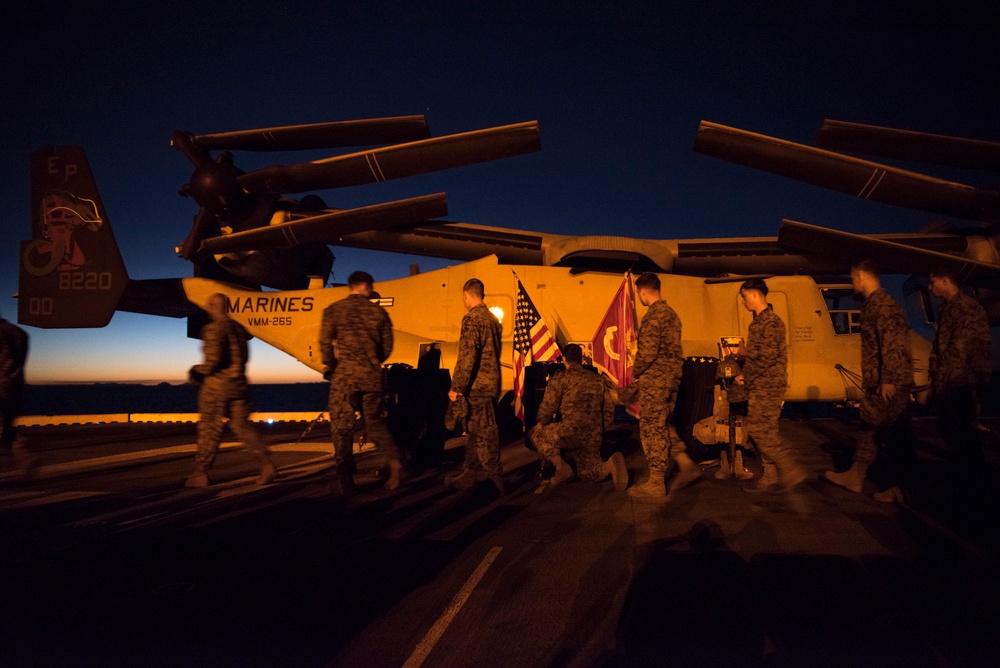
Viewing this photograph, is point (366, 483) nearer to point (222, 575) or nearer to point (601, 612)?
point (222, 575)

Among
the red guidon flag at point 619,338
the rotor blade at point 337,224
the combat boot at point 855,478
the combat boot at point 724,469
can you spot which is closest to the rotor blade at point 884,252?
the red guidon flag at point 619,338

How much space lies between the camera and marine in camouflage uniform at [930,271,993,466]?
4.02 m

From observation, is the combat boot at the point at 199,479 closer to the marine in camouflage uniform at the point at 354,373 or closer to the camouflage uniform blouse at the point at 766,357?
the marine in camouflage uniform at the point at 354,373

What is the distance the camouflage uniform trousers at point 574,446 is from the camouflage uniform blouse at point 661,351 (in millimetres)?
950

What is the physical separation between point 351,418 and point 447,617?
276 cm

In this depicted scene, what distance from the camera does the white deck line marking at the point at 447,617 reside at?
6.00ft

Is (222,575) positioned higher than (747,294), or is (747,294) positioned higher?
(747,294)

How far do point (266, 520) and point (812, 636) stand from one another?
340cm

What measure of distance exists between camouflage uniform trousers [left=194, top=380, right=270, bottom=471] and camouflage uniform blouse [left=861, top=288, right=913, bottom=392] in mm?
5570

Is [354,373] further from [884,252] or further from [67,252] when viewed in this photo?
[67,252]

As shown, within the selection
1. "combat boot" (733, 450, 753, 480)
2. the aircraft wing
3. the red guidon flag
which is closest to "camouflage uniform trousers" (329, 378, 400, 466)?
"combat boot" (733, 450, 753, 480)

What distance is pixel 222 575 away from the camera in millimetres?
2654

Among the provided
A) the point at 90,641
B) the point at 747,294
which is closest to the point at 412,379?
the point at 747,294

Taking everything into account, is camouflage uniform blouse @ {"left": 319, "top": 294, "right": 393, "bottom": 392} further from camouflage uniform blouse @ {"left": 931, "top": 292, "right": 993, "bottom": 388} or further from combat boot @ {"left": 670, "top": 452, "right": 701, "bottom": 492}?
camouflage uniform blouse @ {"left": 931, "top": 292, "right": 993, "bottom": 388}
